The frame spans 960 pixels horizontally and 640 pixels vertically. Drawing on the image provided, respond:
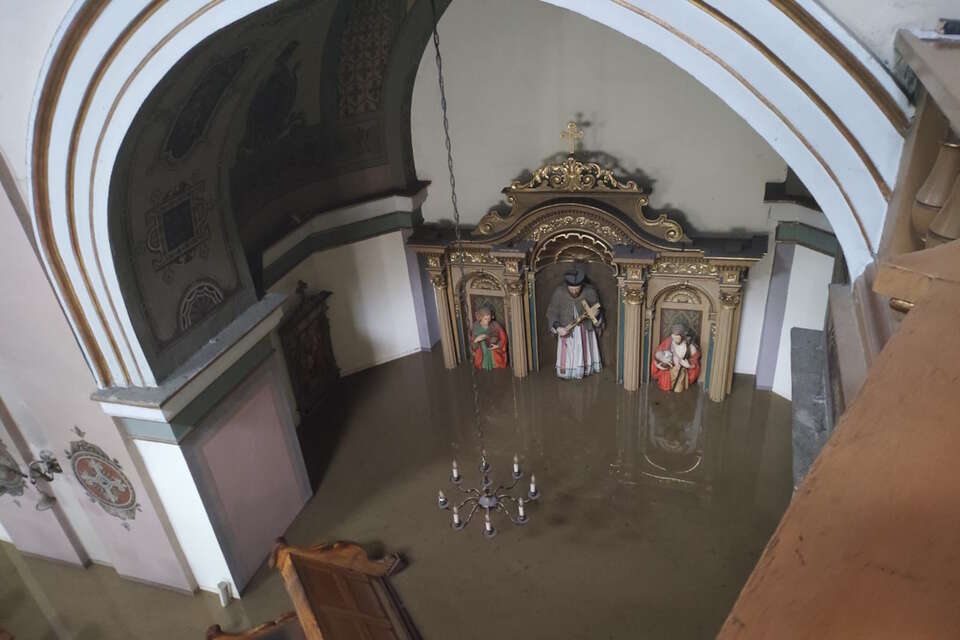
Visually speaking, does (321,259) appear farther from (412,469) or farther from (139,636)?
(139,636)

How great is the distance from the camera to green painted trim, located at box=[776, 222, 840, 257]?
6.06 meters

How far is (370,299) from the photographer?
7980 millimetres

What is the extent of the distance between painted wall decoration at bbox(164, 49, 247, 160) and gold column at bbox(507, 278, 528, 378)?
3676mm

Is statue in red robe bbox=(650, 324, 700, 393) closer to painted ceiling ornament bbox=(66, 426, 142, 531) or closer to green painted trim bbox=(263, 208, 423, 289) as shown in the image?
green painted trim bbox=(263, 208, 423, 289)

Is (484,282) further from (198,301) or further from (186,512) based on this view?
(186,512)

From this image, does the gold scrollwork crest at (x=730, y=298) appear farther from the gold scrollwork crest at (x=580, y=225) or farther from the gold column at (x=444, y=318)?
the gold column at (x=444, y=318)

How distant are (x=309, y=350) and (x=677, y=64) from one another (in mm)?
5253

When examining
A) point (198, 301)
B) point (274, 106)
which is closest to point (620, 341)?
point (274, 106)

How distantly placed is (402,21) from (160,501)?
4669 mm

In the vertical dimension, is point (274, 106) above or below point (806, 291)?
above

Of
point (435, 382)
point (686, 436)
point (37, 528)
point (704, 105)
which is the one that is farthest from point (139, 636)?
point (704, 105)

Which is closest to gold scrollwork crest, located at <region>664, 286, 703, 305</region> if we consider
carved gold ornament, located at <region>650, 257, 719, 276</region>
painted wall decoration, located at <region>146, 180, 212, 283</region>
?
carved gold ornament, located at <region>650, 257, 719, 276</region>

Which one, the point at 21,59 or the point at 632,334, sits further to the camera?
the point at 632,334

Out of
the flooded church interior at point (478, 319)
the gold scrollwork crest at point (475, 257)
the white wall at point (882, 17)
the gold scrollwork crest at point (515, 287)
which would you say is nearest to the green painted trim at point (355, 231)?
the flooded church interior at point (478, 319)
